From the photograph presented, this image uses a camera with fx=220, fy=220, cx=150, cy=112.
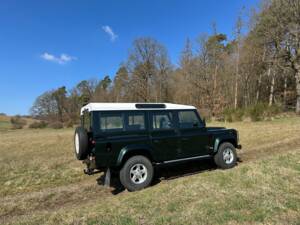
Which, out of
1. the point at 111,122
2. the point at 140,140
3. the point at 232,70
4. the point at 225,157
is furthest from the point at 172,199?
the point at 232,70

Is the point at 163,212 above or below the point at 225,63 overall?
below

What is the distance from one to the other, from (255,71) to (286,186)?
25081 mm

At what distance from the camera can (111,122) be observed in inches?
203

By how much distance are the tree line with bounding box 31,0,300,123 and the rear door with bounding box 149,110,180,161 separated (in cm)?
1916

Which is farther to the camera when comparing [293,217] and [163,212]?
[163,212]

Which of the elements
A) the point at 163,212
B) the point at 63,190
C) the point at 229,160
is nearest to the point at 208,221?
the point at 163,212

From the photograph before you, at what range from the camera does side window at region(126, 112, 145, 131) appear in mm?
5367

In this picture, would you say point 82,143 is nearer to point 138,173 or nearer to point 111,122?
point 111,122

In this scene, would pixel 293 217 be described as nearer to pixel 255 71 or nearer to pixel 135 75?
pixel 255 71

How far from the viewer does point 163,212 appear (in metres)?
3.71

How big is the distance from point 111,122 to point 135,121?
621 millimetres

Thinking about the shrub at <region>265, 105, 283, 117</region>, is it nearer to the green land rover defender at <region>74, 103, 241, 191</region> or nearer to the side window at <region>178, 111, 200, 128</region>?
the green land rover defender at <region>74, 103, 241, 191</region>

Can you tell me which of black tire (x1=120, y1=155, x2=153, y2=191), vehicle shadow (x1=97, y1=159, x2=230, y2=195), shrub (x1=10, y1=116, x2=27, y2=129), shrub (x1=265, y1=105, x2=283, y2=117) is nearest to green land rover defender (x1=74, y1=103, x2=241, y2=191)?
black tire (x1=120, y1=155, x2=153, y2=191)

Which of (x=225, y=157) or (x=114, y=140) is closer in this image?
(x=114, y=140)
